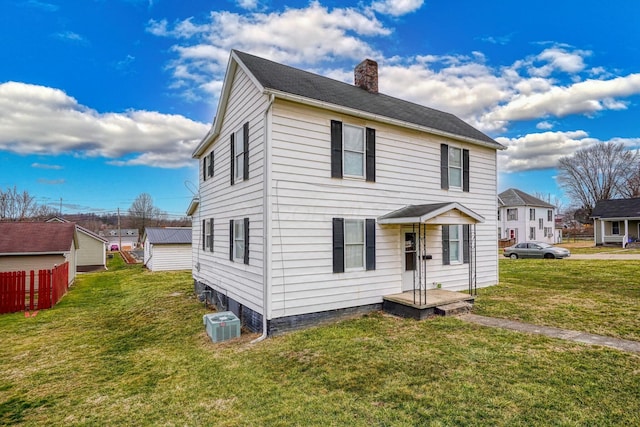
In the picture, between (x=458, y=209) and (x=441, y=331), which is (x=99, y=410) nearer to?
(x=441, y=331)

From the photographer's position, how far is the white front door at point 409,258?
952 cm

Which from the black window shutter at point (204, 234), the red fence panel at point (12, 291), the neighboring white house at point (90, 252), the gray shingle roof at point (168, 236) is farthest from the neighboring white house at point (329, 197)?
the neighboring white house at point (90, 252)

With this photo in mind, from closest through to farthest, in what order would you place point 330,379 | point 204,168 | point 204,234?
point 330,379
point 204,234
point 204,168

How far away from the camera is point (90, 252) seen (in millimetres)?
27703

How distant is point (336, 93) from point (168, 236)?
2046 centimetres

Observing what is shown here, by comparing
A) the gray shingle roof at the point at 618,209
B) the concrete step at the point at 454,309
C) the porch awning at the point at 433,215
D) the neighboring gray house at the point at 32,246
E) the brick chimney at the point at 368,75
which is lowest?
the concrete step at the point at 454,309

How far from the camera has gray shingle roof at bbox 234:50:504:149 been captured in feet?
26.4

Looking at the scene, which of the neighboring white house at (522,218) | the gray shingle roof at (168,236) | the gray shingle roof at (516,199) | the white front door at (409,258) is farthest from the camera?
the gray shingle roof at (516,199)

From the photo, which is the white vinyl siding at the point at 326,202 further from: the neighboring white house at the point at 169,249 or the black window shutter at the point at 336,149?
the neighboring white house at the point at 169,249

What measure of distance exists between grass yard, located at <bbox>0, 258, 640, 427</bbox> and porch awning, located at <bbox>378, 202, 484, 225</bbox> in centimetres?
251

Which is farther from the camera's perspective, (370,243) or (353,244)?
(370,243)

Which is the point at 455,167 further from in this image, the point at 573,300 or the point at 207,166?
the point at 207,166

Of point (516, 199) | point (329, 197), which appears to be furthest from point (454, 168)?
point (516, 199)

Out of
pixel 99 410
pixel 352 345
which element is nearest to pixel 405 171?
pixel 352 345
